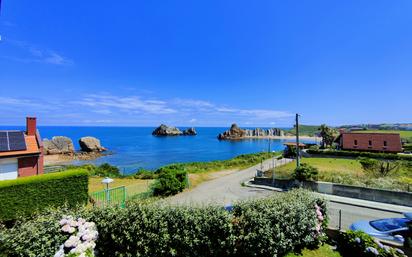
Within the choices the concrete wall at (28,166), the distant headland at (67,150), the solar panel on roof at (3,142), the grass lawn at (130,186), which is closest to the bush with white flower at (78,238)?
the grass lawn at (130,186)

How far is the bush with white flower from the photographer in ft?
19.7

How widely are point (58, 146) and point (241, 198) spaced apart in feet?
239

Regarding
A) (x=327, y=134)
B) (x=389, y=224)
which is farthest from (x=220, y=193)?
(x=327, y=134)

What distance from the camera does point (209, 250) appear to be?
7023 millimetres

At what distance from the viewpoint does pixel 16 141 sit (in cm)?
1942

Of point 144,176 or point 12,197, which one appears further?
point 144,176

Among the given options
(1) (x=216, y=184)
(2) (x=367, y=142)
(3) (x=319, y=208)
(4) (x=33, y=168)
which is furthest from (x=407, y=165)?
(4) (x=33, y=168)

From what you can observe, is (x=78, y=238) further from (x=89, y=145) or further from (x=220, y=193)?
(x=89, y=145)

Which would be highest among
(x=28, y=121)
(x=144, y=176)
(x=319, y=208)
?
(x=28, y=121)

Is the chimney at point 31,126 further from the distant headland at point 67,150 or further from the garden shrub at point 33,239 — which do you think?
the distant headland at point 67,150

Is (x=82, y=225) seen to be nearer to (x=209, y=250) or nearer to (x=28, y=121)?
(x=209, y=250)

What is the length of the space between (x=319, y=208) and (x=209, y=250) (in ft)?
15.3

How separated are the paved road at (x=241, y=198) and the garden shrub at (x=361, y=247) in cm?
364

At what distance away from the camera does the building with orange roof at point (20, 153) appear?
1811cm
